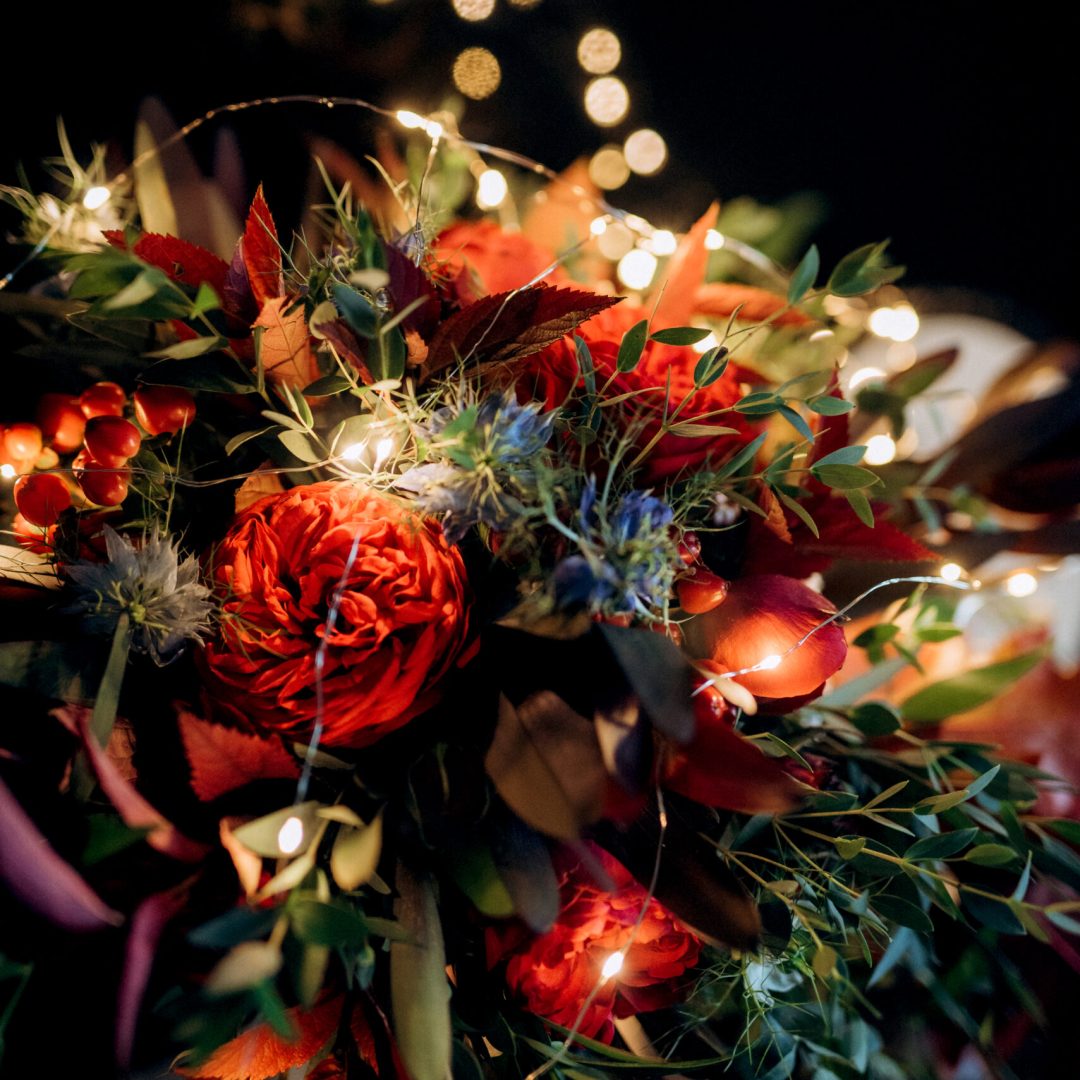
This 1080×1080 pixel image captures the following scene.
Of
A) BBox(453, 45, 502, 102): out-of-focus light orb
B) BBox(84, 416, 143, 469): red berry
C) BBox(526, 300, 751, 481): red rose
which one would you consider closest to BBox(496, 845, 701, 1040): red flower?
BBox(526, 300, 751, 481): red rose

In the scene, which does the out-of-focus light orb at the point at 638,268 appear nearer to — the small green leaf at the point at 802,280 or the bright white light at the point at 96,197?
the small green leaf at the point at 802,280

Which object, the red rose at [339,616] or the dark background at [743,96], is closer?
the red rose at [339,616]

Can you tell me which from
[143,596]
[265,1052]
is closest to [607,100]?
[143,596]

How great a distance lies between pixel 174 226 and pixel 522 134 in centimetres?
62

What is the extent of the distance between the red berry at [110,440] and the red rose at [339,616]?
A: 8 centimetres

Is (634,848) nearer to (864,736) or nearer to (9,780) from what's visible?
(864,736)

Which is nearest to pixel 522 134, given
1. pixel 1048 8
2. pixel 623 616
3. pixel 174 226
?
pixel 174 226

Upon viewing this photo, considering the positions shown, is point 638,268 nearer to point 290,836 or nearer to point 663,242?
point 663,242

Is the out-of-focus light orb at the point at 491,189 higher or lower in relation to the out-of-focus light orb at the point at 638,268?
higher

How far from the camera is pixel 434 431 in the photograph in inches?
14.5

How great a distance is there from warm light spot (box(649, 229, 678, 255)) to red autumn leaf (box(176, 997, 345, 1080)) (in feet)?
1.90

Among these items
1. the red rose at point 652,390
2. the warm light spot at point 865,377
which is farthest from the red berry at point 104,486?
the warm light spot at point 865,377

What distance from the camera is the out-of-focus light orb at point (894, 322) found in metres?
0.74

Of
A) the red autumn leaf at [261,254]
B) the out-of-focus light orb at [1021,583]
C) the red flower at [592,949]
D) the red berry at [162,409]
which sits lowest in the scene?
the red flower at [592,949]
